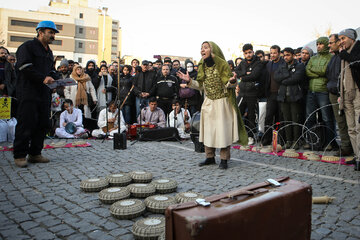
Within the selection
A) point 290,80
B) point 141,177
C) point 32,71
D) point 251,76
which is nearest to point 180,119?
point 251,76

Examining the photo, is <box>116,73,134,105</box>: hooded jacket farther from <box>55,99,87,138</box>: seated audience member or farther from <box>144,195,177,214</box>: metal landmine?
<box>144,195,177,214</box>: metal landmine

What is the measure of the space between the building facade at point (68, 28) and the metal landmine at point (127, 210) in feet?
210

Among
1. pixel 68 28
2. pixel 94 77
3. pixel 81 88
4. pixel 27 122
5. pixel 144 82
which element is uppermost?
pixel 68 28

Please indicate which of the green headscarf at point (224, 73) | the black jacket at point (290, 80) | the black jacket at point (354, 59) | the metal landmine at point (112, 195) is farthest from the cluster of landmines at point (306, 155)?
the metal landmine at point (112, 195)

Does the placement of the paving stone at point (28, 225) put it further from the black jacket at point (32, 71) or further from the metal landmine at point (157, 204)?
the black jacket at point (32, 71)

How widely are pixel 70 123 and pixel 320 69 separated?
706 centimetres

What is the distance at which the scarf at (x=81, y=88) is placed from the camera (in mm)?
9844

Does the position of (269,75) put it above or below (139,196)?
above

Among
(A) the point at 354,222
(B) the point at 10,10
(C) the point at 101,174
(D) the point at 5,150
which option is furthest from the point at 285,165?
(B) the point at 10,10

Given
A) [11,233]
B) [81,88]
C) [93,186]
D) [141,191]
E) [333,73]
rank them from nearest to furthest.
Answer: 1. [11,233]
2. [141,191]
3. [93,186]
4. [333,73]
5. [81,88]

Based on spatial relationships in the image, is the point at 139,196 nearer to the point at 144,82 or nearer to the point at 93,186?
the point at 93,186

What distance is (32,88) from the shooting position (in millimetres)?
5309

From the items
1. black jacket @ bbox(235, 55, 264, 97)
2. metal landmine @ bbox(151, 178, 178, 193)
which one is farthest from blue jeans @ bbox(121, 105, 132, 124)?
metal landmine @ bbox(151, 178, 178, 193)

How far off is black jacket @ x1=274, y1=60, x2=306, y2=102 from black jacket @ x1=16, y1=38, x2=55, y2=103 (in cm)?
546
